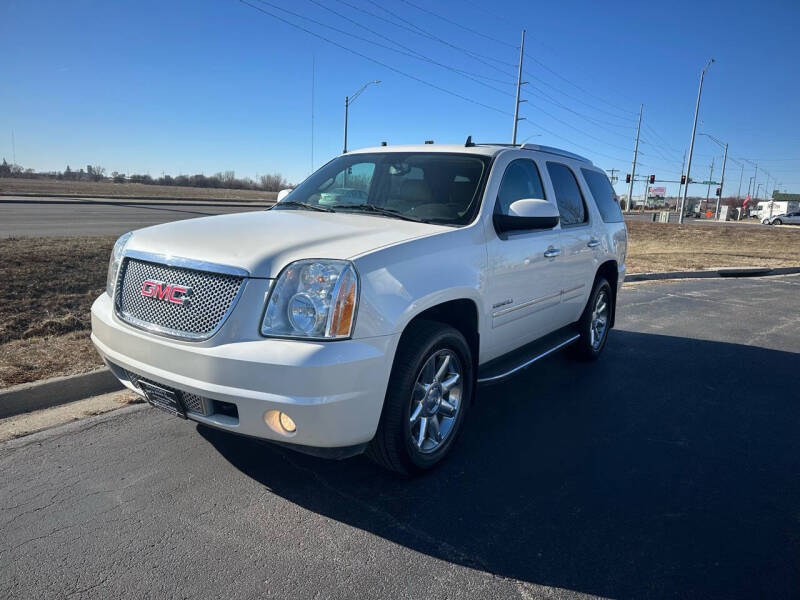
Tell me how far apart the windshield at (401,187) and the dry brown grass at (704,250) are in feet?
32.3

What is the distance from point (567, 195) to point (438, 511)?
321 centimetres

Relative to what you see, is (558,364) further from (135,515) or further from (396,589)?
(135,515)

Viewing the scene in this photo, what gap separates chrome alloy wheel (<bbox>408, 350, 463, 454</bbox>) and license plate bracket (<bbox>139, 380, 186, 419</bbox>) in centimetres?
119

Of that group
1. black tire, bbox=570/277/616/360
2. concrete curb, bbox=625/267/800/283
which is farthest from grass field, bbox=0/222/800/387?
concrete curb, bbox=625/267/800/283

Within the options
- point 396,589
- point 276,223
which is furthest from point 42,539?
point 276,223

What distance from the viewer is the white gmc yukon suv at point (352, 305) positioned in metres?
2.69

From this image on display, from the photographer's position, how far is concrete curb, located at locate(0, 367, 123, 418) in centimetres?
398

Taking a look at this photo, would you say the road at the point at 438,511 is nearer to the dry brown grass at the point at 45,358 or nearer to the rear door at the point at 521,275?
the rear door at the point at 521,275

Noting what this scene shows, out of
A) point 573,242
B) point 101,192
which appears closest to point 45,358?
point 573,242

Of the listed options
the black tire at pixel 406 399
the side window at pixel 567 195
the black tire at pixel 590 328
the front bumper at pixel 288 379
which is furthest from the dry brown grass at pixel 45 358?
the black tire at pixel 590 328

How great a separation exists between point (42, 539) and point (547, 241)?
12.1 ft

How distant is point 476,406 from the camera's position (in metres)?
4.60

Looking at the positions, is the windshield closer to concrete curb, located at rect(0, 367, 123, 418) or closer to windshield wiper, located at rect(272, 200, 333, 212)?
windshield wiper, located at rect(272, 200, 333, 212)

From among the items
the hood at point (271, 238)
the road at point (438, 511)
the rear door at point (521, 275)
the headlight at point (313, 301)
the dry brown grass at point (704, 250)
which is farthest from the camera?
the dry brown grass at point (704, 250)
